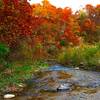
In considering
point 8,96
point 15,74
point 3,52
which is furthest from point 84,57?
point 8,96

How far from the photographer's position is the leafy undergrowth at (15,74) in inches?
631

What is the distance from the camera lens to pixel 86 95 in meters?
13.1

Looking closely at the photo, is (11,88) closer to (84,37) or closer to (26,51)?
(26,51)

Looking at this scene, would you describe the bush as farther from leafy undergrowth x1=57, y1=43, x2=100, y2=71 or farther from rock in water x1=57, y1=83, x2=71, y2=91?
leafy undergrowth x1=57, y1=43, x2=100, y2=71

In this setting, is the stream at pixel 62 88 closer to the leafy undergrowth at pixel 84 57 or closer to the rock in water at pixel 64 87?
the rock in water at pixel 64 87

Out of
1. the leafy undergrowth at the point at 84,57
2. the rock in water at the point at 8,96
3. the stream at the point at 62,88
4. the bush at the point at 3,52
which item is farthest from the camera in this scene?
the leafy undergrowth at the point at 84,57

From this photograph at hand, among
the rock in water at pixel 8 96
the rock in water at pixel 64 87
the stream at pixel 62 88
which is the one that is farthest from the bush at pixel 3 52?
the rock in water at pixel 8 96

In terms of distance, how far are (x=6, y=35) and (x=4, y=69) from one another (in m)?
2.05

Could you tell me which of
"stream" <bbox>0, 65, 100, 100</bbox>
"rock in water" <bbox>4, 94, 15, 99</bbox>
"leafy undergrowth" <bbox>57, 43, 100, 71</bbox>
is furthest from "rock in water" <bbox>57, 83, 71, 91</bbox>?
"leafy undergrowth" <bbox>57, 43, 100, 71</bbox>

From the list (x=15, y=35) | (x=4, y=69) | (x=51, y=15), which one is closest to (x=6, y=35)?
(x=15, y=35)

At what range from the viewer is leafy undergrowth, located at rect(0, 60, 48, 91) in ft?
52.6

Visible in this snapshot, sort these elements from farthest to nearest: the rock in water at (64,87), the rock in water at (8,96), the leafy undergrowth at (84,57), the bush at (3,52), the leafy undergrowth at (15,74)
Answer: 1. the leafy undergrowth at (84,57)
2. the bush at (3,52)
3. the leafy undergrowth at (15,74)
4. the rock in water at (64,87)
5. the rock in water at (8,96)

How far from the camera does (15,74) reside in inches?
724

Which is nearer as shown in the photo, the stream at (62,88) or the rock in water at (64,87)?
the stream at (62,88)
